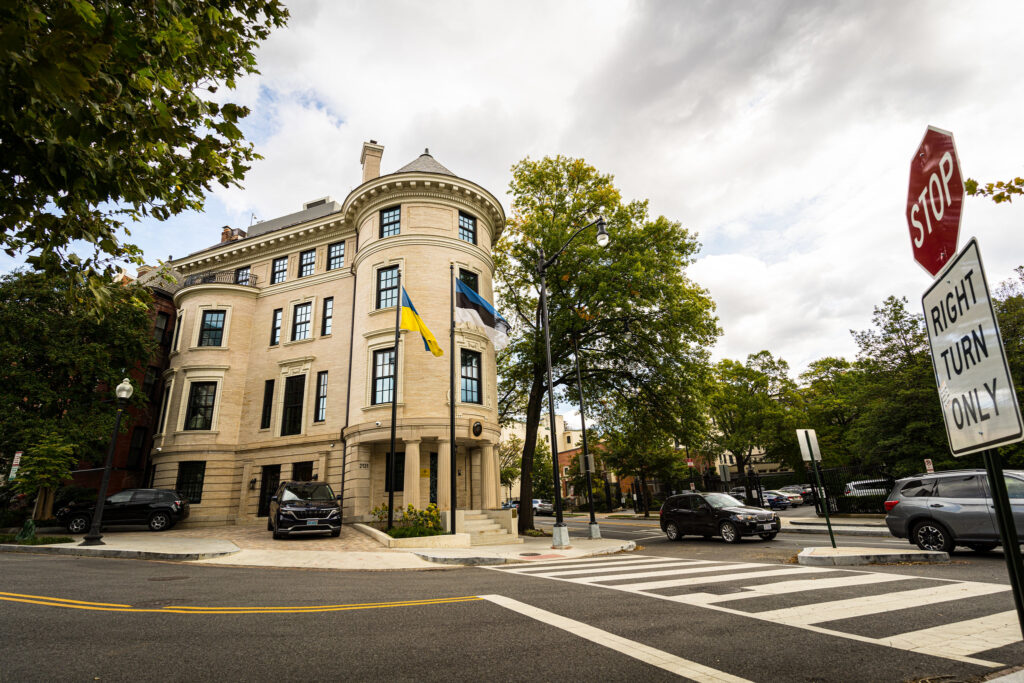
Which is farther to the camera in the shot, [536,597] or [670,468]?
[670,468]

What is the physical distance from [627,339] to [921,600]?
681 inches

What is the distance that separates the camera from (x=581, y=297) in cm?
2245

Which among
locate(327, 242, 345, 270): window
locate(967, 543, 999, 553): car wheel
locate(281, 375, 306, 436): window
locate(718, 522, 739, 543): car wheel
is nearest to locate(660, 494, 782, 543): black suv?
locate(718, 522, 739, 543): car wheel

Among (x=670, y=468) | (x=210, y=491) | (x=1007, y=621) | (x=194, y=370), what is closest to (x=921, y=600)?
(x=1007, y=621)

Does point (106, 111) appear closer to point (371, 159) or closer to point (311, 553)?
point (311, 553)

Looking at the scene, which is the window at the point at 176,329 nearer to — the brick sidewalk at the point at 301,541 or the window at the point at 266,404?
the window at the point at 266,404

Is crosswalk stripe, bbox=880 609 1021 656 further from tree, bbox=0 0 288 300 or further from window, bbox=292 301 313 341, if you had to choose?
window, bbox=292 301 313 341

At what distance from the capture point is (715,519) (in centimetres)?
1628

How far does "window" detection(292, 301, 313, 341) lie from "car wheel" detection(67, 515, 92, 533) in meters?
11.4

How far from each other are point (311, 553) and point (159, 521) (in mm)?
11638

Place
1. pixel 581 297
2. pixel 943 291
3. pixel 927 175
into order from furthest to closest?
pixel 581 297 < pixel 927 175 < pixel 943 291

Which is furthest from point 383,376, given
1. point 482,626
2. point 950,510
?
point 950,510

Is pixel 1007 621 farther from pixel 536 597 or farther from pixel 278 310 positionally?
pixel 278 310

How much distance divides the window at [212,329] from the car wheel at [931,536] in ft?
97.8
